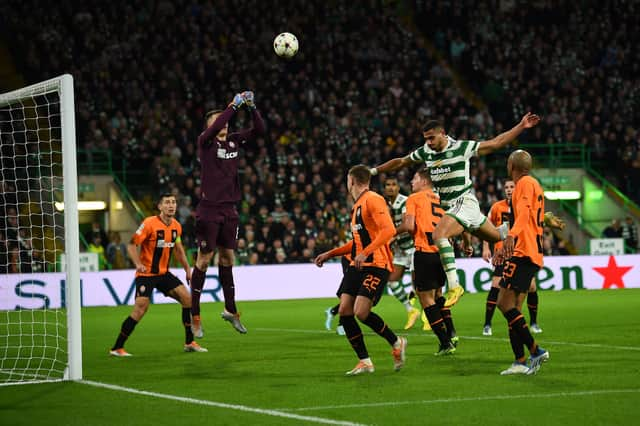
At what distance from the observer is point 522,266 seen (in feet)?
28.6

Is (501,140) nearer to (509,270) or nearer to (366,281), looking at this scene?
(509,270)

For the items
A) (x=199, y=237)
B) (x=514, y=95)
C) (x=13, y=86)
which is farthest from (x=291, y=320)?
(x=514, y=95)

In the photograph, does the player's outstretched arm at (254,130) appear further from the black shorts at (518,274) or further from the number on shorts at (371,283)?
the black shorts at (518,274)

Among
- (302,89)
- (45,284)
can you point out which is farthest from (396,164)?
(302,89)

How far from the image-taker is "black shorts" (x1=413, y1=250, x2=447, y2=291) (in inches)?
425

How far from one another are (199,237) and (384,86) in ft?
62.6

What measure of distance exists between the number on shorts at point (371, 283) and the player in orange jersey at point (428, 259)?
1739mm

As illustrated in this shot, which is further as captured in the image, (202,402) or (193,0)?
(193,0)

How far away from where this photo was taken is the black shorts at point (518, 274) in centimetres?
865

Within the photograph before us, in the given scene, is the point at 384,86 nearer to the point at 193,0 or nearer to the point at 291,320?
the point at 193,0

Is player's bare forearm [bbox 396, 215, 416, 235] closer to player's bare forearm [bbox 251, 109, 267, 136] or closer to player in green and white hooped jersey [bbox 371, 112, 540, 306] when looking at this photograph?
player in green and white hooped jersey [bbox 371, 112, 540, 306]

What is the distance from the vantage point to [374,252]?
29.1ft

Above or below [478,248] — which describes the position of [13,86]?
above

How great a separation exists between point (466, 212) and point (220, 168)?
3.14m
